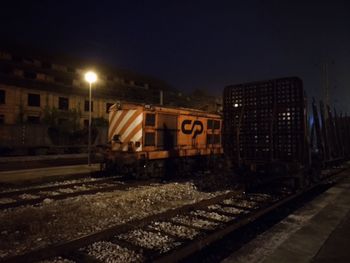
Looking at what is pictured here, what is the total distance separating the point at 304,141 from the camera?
7977mm

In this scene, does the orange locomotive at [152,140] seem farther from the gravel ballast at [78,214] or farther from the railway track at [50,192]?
the gravel ballast at [78,214]

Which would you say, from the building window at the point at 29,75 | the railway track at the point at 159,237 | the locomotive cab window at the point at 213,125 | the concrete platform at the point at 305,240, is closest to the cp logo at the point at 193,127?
the locomotive cab window at the point at 213,125

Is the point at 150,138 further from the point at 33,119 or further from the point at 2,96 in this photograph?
the point at 33,119

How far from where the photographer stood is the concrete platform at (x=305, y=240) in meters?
3.70

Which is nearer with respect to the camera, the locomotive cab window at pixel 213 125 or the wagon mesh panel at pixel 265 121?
the wagon mesh panel at pixel 265 121

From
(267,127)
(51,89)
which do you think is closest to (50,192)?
(267,127)

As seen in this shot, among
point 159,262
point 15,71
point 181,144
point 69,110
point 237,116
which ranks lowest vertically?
point 159,262

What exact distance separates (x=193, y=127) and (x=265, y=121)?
511 centimetres

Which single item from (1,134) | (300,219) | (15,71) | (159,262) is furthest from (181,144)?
(15,71)

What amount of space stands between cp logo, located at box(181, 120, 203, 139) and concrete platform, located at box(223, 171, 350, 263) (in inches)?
289

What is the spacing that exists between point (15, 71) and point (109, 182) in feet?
110

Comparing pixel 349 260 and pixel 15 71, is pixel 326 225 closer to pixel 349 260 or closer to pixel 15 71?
pixel 349 260

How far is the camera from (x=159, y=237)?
16.8 feet

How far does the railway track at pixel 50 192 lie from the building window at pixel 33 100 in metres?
29.9
